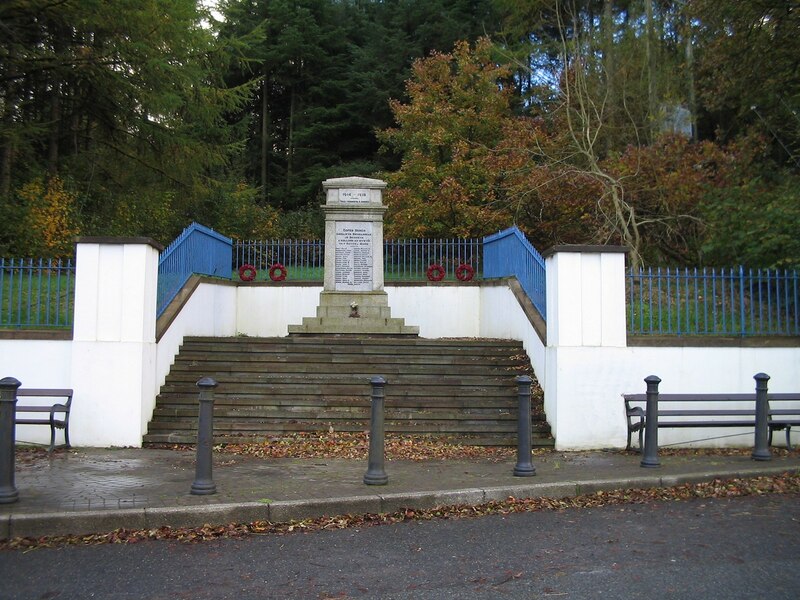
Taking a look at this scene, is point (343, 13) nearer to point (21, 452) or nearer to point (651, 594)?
point (21, 452)

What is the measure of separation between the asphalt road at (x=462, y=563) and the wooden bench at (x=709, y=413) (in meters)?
2.73

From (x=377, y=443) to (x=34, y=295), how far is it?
6102 millimetres

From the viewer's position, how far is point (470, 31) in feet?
104

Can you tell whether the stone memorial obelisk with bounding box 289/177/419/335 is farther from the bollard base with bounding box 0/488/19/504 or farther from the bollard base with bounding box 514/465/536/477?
the bollard base with bounding box 0/488/19/504

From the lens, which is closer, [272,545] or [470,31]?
[272,545]

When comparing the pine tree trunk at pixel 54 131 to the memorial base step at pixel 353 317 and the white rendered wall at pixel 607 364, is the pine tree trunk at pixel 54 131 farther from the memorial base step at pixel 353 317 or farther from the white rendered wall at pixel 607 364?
the white rendered wall at pixel 607 364

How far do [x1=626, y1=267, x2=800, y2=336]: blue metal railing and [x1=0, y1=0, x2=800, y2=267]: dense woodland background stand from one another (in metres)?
1.88

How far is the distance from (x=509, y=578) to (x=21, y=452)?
23.2ft

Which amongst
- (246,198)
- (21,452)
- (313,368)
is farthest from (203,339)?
(246,198)

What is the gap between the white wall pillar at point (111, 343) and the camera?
9547 millimetres

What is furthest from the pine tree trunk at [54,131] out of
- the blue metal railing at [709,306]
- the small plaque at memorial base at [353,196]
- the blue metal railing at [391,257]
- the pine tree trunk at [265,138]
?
the blue metal railing at [709,306]

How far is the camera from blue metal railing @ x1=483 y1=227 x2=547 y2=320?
37.9 ft

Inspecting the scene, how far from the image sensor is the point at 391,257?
55.1ft

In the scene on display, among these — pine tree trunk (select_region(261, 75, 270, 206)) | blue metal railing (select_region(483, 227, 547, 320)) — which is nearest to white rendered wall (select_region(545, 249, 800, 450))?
blue metal railing (select_region(483, 227, 547, 320))
